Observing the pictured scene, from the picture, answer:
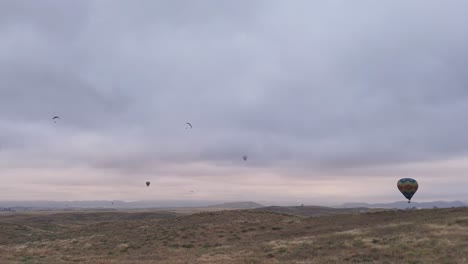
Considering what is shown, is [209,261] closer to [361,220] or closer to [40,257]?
[40,257]

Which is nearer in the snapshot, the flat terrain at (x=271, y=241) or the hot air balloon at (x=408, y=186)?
the flat terrain at (x=271, y=241)

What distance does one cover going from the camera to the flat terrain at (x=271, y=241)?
35500 millimetres

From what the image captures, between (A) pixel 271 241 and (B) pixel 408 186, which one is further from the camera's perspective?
(B) pixel 408 186

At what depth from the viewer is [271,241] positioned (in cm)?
4638

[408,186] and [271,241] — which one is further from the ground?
[408,186]

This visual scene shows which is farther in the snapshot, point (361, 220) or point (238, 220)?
point (238, 220)

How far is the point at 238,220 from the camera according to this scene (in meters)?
65.4

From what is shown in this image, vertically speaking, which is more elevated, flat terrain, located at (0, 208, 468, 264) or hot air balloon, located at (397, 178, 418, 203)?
hot air balloon, located at (397, 178, 418, 203)

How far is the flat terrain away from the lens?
116 ft

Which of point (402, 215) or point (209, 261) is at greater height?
point (402, 215)

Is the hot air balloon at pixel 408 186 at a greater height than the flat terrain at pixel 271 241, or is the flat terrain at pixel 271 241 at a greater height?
the hot air balloon at pixel 408 186

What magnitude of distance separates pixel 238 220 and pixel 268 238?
16167mm

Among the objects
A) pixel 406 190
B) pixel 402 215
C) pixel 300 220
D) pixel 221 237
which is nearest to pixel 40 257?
pixel 221 237

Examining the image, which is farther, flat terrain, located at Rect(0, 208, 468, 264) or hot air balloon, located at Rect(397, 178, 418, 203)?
hot air balloon, located at Rect(397, 178, 418, 203)
